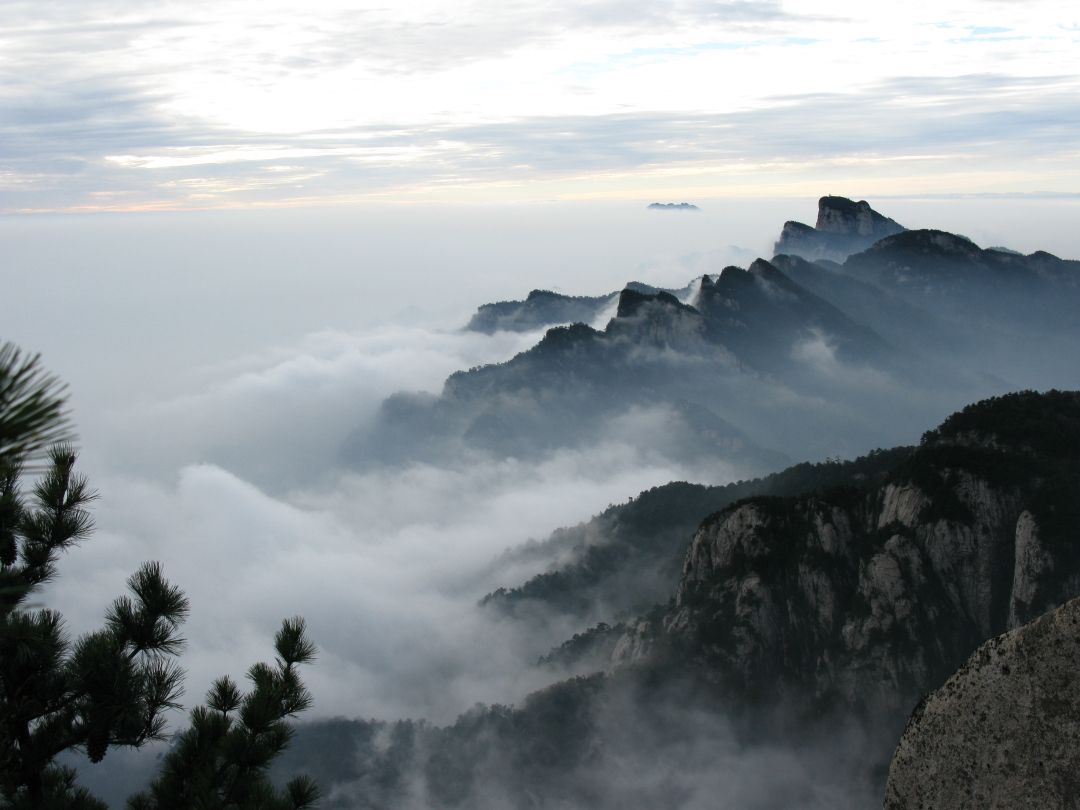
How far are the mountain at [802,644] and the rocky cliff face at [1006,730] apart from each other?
6843 cm

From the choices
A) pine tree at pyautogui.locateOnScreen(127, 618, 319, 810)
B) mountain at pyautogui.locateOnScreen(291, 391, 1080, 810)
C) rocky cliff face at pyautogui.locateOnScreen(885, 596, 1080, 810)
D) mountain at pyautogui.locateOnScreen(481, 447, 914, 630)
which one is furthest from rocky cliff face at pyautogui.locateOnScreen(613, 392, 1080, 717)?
rocky cliff face at pyautogui.locateOnScreen(885, 596, 1080, 810)

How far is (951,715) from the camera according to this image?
Result: 318 inches

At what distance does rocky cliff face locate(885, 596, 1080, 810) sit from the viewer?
7508 mm

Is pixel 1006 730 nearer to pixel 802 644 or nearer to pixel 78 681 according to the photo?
pixel 78 681

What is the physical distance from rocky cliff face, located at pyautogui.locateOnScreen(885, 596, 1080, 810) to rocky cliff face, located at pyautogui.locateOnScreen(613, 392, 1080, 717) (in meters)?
69.3

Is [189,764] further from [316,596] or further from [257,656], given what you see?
[316,596]

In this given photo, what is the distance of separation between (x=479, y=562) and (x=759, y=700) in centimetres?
10259

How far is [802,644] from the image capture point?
83.4 metres

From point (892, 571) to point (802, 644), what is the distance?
1215cm

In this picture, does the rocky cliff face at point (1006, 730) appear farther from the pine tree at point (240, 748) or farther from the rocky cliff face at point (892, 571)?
the rocky cliff face at point (892, 571)

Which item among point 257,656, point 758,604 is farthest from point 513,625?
point 257,656

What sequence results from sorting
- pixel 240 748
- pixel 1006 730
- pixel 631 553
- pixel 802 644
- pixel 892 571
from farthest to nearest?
1. pixel 631 553
2. pixel 802 644
3. pixel 892 571
4. pixel 240 748
5. pixel 1006 730

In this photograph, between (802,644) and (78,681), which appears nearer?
(78,681)

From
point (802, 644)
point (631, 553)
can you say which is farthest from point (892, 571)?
point (631, 553)
